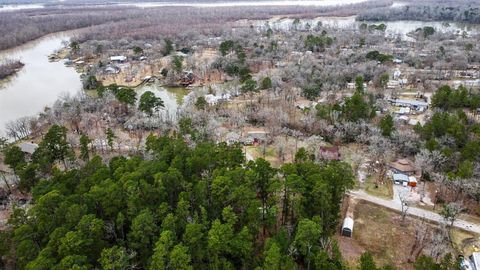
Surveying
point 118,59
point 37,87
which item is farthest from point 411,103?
point 37,87

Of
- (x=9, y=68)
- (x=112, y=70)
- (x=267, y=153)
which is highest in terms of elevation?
(x=112, y=70)

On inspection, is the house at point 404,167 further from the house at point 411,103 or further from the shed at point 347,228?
the house at point 411,103

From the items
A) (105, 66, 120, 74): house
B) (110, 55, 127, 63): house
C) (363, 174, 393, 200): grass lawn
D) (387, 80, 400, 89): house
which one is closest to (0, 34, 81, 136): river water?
(105, 66, 120, 74): house

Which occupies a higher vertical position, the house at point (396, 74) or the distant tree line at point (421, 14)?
the distant tree line at point (421, 14)

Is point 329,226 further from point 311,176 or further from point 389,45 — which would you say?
point 389,45

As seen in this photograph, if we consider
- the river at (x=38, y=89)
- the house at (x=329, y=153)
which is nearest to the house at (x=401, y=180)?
the house at (x=329, y=153)

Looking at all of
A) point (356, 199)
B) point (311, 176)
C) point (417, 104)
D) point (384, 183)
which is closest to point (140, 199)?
point (311, 176)

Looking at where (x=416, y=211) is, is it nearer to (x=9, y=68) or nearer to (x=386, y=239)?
(x=386, y=239)
